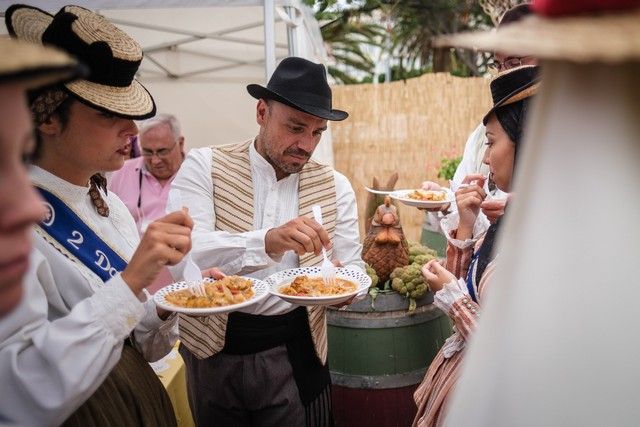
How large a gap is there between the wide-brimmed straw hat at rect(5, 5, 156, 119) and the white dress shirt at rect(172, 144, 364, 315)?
0.79 m

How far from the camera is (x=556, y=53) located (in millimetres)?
516

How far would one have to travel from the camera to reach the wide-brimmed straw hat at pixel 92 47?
62.4 inches

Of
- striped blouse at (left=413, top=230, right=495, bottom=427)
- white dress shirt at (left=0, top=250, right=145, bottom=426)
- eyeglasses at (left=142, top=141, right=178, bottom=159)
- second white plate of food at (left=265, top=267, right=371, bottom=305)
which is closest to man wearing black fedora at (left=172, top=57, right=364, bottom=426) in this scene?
second white plate of food at (left=265, top=267, right=371, bottom=305)

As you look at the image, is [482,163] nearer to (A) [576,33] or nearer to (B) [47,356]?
(B) [47,356]

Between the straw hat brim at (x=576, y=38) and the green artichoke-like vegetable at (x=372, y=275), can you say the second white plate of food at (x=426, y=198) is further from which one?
the straw hat brim at (x=576, y=38)

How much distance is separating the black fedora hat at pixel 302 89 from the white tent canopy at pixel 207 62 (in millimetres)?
3295

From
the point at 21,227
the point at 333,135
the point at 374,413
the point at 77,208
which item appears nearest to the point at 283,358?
the point at 374,413

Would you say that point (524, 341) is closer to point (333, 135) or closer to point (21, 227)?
point (21, 227)

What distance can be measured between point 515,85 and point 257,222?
1.35m

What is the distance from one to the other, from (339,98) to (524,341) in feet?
29.5

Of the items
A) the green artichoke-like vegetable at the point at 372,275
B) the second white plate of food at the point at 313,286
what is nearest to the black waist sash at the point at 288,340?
the second white plate of food at the point at 313,286

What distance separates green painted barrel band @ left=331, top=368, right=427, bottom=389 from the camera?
9.91 ft

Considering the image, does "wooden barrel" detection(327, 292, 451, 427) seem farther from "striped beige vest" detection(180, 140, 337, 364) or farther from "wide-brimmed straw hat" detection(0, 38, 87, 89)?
"wide-brimmed straw hat" detection(0, 38, 87, 89)

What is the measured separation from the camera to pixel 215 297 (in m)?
1.91
